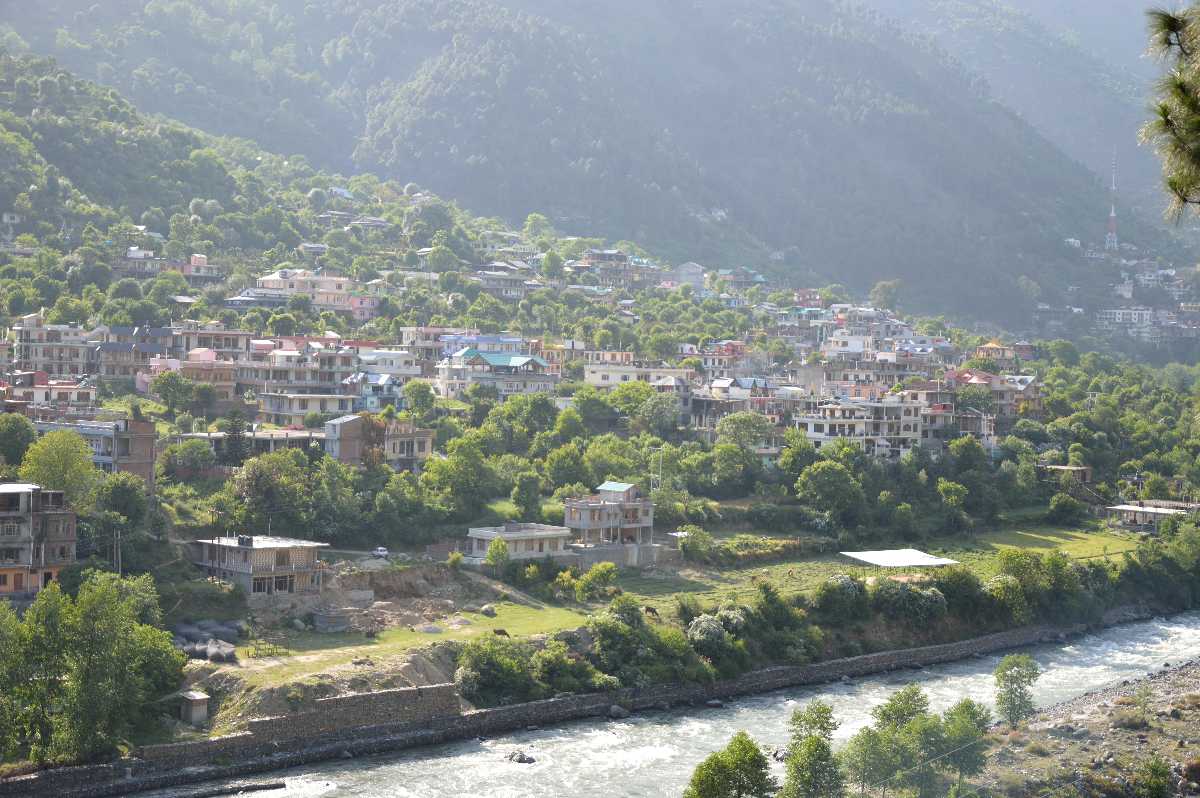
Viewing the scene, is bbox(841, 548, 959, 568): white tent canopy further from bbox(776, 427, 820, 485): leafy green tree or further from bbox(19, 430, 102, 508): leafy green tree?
bbox(19, 430, 102, 508): leafy green tree

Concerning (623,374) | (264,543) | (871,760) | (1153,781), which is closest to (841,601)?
(264,543)

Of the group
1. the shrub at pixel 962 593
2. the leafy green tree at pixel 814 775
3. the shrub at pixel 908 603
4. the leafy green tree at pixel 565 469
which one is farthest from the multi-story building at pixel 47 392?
the leafy green tree at pixel 814 775

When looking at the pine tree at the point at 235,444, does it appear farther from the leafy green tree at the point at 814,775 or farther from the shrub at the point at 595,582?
the leafy green tree at the point at 814,775

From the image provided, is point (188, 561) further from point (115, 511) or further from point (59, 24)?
point (59, 24)

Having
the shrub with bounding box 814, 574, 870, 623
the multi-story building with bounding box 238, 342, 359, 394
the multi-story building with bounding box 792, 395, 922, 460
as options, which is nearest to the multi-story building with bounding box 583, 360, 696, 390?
the multi-story building with bounding box 792, 395, 922, 460

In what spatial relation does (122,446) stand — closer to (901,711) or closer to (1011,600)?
(901,711)

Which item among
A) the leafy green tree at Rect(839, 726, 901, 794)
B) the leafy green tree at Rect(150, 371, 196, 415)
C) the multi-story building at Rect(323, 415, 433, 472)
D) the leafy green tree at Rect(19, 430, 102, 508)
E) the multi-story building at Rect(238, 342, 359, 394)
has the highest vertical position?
the multi-story building at Rect(238, 342, 359, 394)

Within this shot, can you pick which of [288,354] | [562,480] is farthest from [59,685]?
[288,354]
